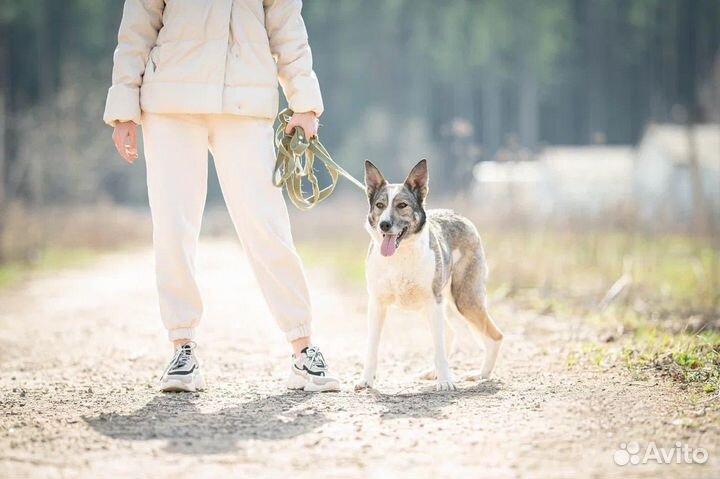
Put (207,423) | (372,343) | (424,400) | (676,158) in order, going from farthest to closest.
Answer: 1. (676,158)
2. (372,343)
3. (424,400)
4. (207,423)

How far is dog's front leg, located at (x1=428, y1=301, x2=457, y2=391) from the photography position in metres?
4.85

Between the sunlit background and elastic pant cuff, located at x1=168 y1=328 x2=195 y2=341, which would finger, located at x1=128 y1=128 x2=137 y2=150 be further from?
the sunlit background

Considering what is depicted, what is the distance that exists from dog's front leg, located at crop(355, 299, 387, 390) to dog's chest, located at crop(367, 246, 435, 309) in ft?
0.23

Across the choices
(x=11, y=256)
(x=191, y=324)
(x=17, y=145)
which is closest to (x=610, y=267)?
(x=191, y=324)

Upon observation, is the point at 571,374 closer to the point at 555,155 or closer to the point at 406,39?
the point at 555,155

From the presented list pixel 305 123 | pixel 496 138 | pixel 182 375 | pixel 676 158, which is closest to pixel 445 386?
pixel 182 375

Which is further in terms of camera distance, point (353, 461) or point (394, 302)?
point (394, 302)

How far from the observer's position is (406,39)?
44.3m

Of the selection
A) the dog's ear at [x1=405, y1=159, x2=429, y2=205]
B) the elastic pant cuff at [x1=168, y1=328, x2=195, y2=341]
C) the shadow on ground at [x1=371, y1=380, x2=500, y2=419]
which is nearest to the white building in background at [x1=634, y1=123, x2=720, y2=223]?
the dog's ear at [x1=405, y1=159, x2=429, y2=205]

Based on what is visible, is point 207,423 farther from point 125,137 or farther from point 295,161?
point 125,137

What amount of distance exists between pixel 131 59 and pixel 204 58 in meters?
0.42

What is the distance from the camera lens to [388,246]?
15.8 ft

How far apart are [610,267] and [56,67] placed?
36.1 metres

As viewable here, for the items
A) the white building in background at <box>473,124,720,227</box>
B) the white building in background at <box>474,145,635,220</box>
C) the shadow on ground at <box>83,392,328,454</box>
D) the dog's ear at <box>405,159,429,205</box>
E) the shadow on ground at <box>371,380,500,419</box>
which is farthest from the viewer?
the white building in background at <box>474,145,635,220</box>
